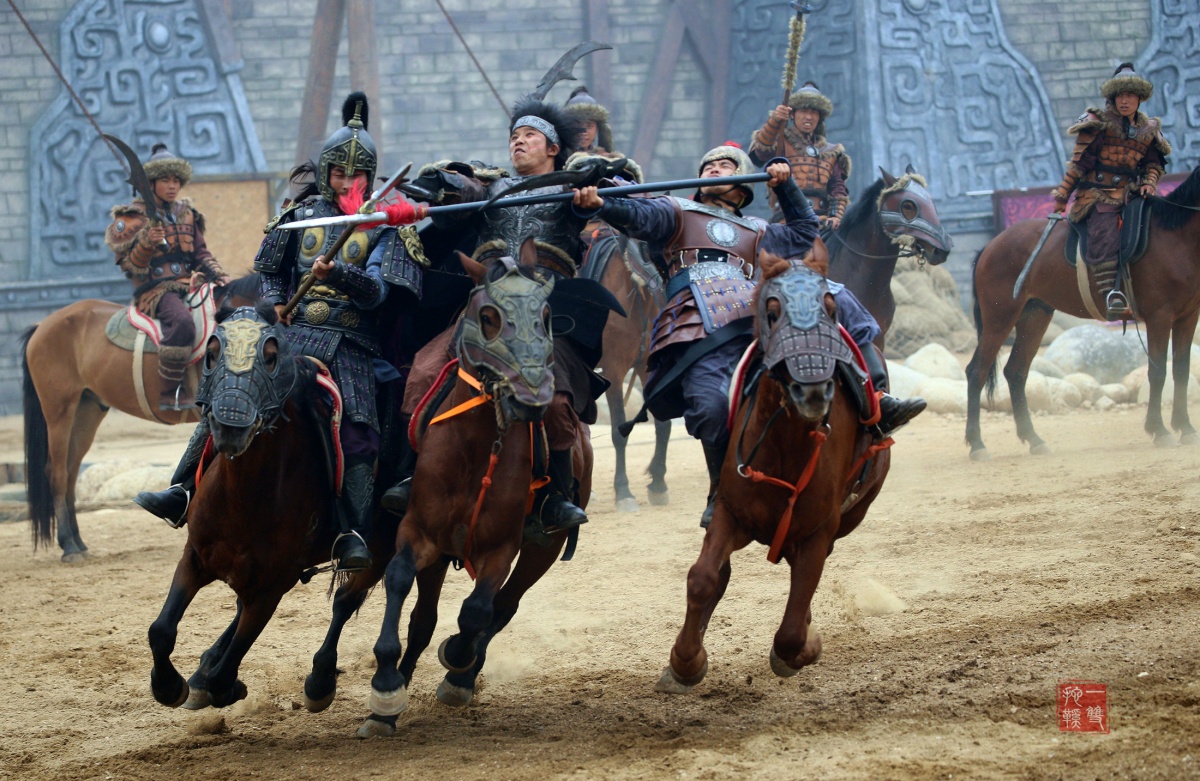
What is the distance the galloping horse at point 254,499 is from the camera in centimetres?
447

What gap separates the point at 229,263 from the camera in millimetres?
17688

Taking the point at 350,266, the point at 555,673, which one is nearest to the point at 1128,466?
the point at 555,673

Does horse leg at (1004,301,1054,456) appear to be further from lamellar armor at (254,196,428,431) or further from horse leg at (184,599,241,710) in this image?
horse leg at (184,599,241,710)

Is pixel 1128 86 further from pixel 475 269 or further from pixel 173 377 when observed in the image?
pixel 173 377

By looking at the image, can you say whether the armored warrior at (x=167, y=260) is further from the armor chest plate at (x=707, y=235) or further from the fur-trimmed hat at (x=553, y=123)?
the armor chest plate at (x=707, y=235)

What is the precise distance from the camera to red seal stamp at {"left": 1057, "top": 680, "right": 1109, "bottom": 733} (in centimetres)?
406

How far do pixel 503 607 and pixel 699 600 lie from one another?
114 centimetres

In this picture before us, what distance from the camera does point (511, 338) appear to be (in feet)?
14.8

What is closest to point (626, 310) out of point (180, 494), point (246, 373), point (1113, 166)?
point (1113, 166)

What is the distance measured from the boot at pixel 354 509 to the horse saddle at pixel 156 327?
4.94 metres

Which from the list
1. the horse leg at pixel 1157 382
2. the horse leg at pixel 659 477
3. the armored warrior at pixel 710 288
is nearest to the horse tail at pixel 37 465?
the horse leg at pixel 659 477

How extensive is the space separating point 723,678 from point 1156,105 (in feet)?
57.6

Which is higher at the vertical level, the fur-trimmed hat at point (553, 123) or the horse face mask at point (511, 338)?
the fur-trimmed hat at point (553, 123)

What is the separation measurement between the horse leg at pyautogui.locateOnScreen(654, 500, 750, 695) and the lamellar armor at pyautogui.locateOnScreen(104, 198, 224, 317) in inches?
243
